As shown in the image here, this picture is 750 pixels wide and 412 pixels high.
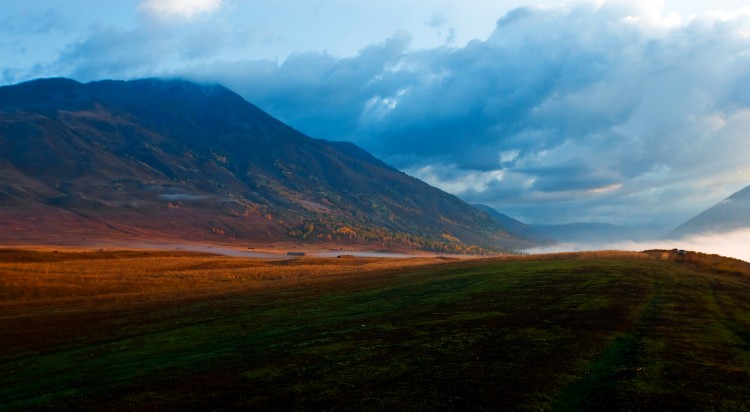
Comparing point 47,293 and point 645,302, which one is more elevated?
point 645,302

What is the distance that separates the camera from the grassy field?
2786 centimetres

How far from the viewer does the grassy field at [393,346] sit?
27.9m

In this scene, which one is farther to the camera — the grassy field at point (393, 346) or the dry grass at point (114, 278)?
the dry grass at point (114, 278)

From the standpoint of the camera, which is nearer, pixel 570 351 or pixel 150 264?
pixel 570 351

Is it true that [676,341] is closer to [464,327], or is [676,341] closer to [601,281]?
[464,327]

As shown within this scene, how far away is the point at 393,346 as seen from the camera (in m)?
40.0

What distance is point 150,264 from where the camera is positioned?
12975 cm

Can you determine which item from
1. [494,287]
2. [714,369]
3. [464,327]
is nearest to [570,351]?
[714,369]

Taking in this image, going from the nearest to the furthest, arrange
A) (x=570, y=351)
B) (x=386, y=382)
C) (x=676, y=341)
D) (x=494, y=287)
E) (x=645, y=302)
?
(x=386, y=382)
(x=570, y=351)
(x=676, y=341)
(x=645, y=302)
(x=494, y=287)

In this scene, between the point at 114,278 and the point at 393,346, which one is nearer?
the point at 393,346

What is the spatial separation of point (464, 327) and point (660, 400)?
21656 mm

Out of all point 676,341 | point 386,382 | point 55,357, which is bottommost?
point 55,357

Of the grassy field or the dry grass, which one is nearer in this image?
the grassy field

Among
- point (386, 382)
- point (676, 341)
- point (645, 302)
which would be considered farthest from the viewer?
point (645, 302)
